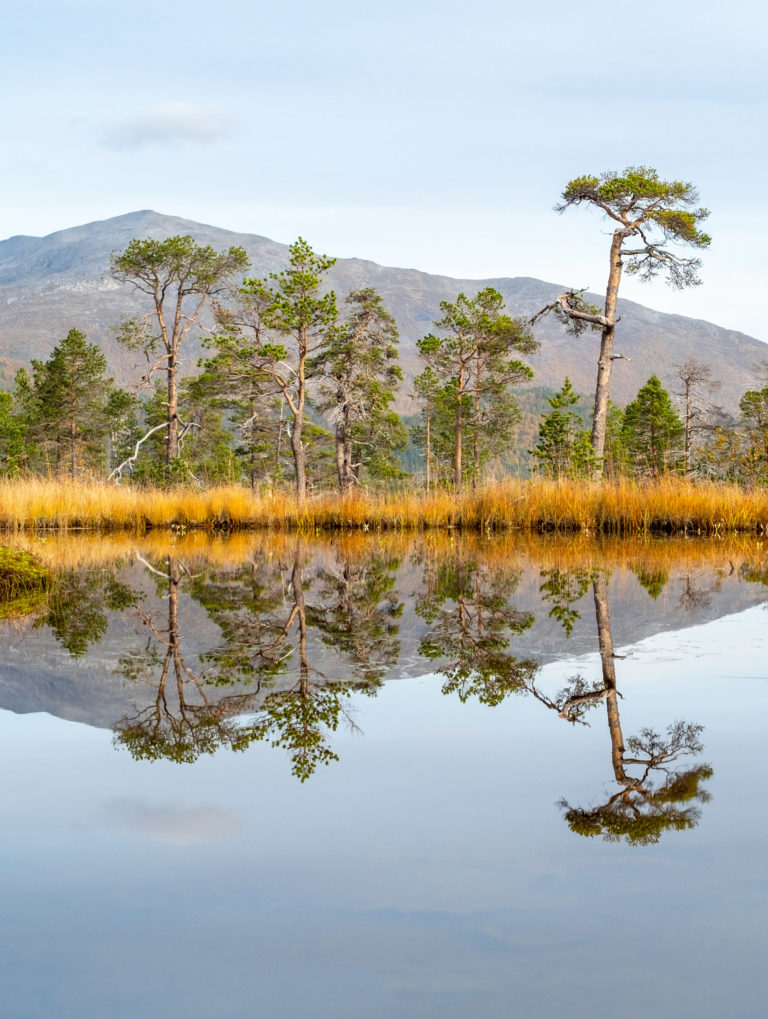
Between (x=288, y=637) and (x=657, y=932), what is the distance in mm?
3480

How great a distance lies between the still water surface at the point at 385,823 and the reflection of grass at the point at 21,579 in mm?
2202

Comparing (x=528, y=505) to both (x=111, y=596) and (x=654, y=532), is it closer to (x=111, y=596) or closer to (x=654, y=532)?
(x=654, y=532)

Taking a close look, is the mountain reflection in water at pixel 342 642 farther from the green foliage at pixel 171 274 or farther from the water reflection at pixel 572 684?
the green foliage at pixel 171 274

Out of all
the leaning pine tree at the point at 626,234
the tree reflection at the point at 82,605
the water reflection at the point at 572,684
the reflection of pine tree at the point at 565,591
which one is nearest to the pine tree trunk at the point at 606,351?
the leaning pine tree at the point at 626,234

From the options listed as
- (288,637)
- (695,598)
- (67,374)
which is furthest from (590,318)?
(67,374)

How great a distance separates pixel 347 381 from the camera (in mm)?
26891

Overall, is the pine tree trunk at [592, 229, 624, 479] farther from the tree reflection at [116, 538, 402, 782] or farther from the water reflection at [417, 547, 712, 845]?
the tree reflection at [116, 538, 402, 782]

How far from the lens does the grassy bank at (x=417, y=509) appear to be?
48.7ft

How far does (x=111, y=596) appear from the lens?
700cm

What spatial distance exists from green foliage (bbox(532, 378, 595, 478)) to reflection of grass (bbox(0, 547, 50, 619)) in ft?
32.6

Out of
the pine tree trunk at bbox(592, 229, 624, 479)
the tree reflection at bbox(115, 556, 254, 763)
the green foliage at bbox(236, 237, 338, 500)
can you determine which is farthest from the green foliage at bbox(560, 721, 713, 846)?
the green foliage at bbox(236, 237, 338, 500)

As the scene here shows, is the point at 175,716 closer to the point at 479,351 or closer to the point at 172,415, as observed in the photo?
the point at 172,415

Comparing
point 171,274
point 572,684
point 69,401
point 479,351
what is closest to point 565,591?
point 572,684

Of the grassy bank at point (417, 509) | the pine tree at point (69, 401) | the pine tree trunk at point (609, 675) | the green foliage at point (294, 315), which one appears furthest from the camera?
the pine tree at point (69, 401)
